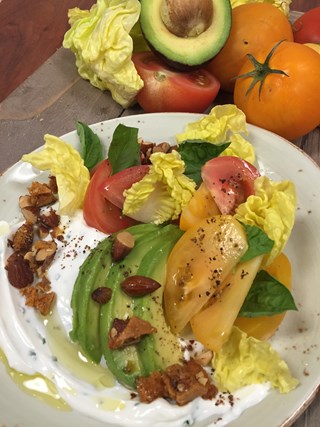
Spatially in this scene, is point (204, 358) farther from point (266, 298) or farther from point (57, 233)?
point (57, 233)

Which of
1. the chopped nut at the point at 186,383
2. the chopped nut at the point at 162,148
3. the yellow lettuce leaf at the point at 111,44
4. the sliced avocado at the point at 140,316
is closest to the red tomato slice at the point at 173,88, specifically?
the yellow lettuce leaf at the point at 111,44

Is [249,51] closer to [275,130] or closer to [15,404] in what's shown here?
[275,130]

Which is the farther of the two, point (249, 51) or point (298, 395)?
point (249, 51)

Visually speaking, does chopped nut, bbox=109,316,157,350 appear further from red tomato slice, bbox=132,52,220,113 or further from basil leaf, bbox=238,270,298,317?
red tomato slice, bbox=132,52,220,113

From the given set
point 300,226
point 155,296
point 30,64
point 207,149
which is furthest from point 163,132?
point 30,64

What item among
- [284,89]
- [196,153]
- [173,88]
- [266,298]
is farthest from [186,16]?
[266,298]
